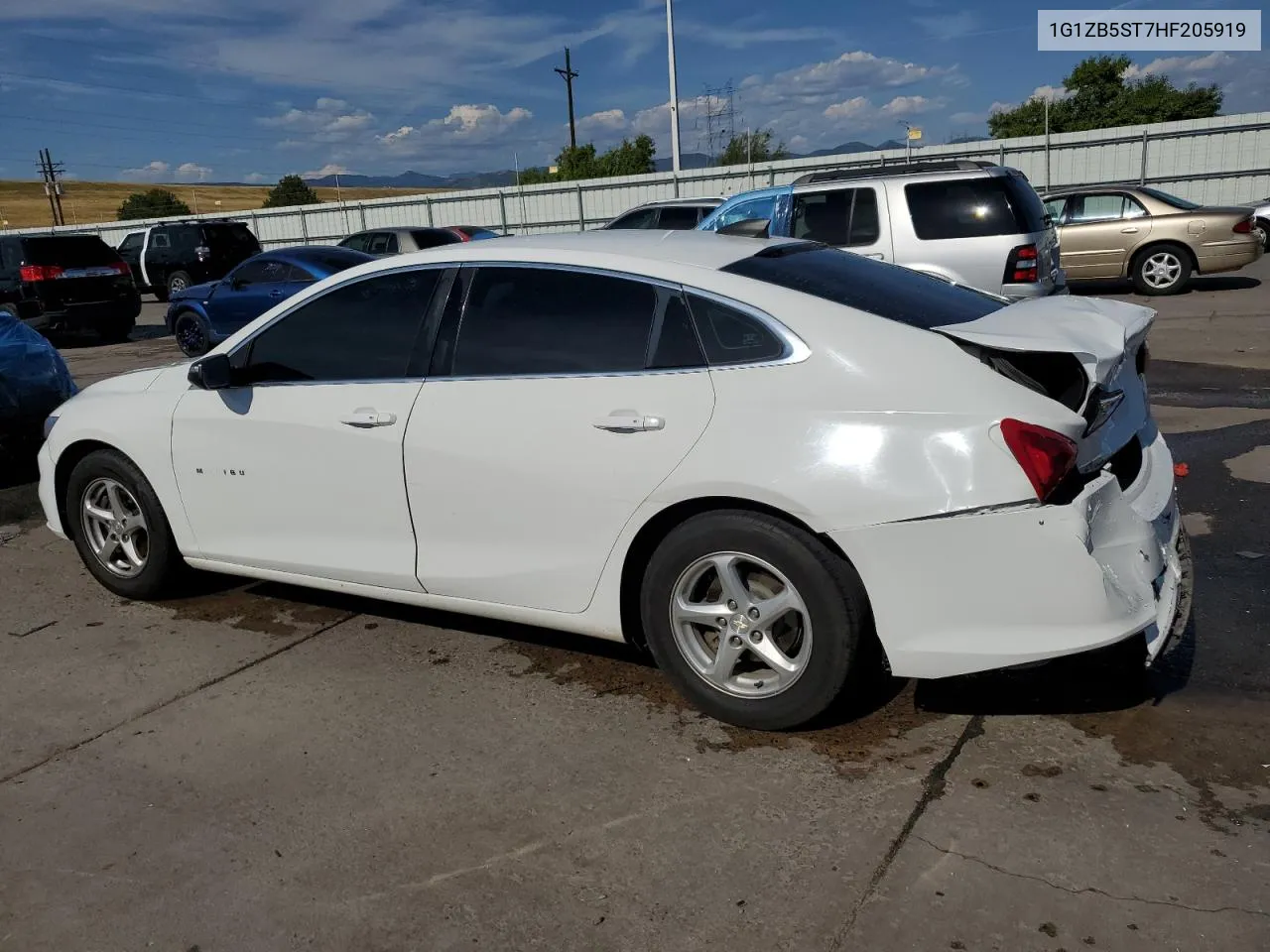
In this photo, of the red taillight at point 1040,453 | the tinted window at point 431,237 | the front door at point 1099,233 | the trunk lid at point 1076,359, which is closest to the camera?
the red taillight at point 1040,453

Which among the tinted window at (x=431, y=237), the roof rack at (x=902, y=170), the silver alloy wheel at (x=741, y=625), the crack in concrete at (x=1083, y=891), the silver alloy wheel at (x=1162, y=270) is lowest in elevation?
the crack in concrete at (x=1083, y=891)

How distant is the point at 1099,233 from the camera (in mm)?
15570

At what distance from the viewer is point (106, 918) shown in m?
2.72

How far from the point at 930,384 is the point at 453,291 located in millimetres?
1815

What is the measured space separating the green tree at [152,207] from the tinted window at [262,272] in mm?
50463

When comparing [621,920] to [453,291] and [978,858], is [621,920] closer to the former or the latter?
[978,858]

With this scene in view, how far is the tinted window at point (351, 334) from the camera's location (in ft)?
13.2

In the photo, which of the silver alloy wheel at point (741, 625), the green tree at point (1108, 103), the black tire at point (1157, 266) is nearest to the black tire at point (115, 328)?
the black tire at point (1157, 266)

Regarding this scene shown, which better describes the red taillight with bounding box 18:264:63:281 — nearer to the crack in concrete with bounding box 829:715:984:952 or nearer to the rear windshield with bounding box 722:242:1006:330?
the rear windshield with bounding box 722:242:1006:330

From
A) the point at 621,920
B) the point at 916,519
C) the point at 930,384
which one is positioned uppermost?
the point at 930,384

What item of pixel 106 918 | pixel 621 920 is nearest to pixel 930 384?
pixel 621 920

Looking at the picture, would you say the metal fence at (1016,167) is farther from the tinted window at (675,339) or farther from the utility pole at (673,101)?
the tinted window at (675,339)

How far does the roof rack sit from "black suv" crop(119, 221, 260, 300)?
1579 centimetres

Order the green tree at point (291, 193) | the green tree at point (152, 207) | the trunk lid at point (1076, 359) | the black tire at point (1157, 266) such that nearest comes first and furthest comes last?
the trunk lid at point (1076, 359) < the black tire at point (1157, 266) < the green tree at point (152, 207) < the green tree at point (291, 193)
